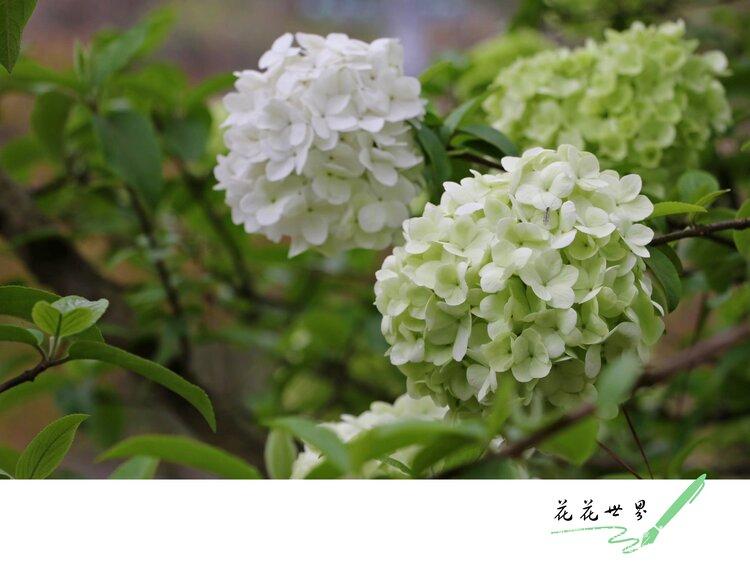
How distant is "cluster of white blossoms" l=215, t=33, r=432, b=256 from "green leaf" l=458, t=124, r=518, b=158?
0.16 feet

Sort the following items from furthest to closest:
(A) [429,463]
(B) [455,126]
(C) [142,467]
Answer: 1. (B) [455,126]
2. (C) [142,467]
3. (A) [429,463]

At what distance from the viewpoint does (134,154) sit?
0.84 m

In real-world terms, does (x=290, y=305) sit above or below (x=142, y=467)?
below

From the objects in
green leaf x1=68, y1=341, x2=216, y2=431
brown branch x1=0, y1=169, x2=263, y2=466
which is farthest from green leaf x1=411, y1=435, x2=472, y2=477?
brown branch x1=0, y1=169, x2=263, y2=466

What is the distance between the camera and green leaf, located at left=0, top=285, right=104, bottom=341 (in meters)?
0.47

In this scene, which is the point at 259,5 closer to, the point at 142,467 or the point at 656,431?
the point at 656,431

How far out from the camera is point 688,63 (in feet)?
2.46

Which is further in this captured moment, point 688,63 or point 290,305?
point 290,305

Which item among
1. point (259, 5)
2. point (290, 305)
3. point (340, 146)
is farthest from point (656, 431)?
point (259, 5)

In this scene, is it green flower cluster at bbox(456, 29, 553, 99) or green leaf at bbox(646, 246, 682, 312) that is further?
green flower cluster at bbox(456, 29, 553, 99)

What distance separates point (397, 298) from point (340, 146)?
5.4 inches

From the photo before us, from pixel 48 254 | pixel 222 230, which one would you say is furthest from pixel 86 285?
pixel 222 230
